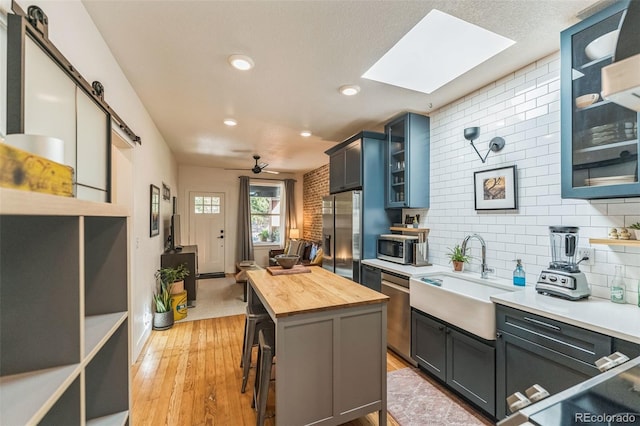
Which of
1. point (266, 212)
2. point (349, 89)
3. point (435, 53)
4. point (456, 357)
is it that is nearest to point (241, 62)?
point (349, 89)

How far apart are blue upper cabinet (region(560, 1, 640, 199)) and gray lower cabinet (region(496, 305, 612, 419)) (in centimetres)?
84

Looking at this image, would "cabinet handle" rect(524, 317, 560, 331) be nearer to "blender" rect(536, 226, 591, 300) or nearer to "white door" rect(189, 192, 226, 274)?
"blender" rect(536, 226, 591, 300)

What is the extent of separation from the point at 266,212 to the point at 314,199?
149 cm

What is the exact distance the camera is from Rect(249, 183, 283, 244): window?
7285 millimetres

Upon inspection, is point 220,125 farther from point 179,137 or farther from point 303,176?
point 303,176

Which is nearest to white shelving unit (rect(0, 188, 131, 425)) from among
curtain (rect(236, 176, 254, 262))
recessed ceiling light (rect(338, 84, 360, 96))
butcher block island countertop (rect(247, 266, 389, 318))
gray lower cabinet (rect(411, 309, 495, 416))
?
butcher block island countertop (rect(247, 266, 389, 318))

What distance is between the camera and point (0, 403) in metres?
0.53

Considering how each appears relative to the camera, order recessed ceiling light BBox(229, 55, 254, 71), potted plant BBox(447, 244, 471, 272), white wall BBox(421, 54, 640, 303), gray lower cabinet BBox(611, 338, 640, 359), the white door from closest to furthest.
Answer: gray lower cabinet BBox(611, 338, 640, 359) < white wall BBox(421, 54, 640, 303) < recessed ceiling light BBox(229, 55, 254, 71) < potted plant BBox(447, 244, 471, 272) < the white door

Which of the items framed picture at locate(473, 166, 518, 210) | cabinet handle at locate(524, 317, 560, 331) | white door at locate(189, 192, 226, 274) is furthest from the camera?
white door at locate(189, 192, 226, 274)

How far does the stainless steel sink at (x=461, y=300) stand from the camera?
6.17 ft

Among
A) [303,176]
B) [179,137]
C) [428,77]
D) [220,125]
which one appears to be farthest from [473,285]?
[303,176]

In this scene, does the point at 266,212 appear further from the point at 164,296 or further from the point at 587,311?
the point at 587,311

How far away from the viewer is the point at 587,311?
1.54m

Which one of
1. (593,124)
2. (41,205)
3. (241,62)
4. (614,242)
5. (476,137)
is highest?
(241,62)
